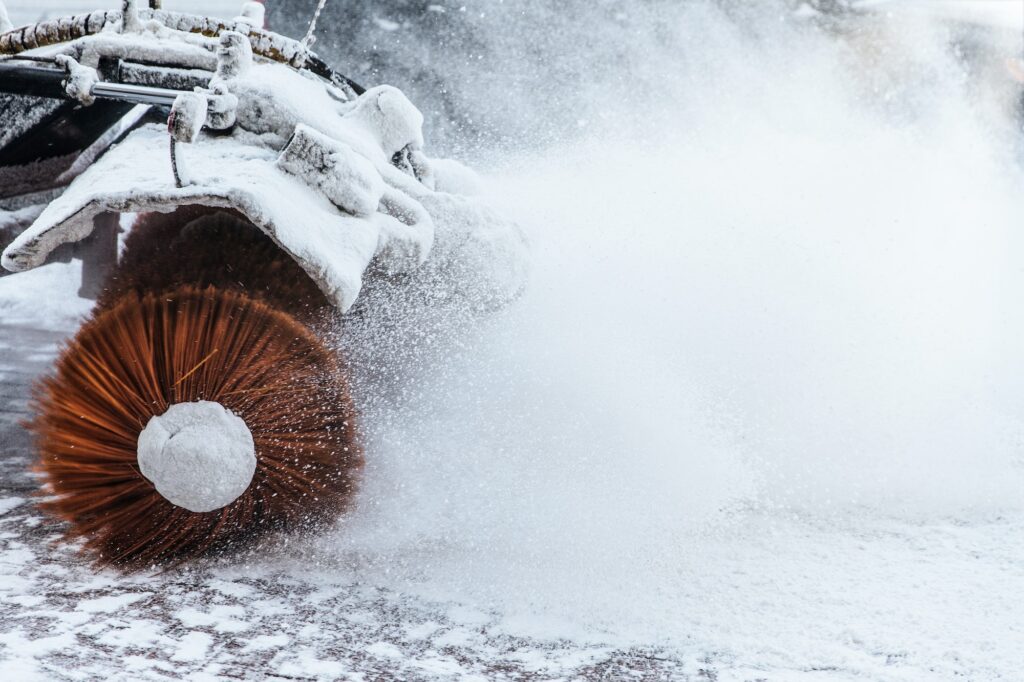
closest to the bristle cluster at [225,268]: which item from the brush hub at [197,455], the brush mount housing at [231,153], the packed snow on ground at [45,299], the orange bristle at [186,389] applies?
the orange bristle at [186,389]

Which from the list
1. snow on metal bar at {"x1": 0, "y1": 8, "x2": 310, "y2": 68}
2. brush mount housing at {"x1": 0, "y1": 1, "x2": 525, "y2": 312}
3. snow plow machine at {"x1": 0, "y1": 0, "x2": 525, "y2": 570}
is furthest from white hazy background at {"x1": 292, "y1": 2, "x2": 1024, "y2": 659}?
snow on metal bar at {"x1": 0, "y1": 8, "x2": 310, "y2": 68}

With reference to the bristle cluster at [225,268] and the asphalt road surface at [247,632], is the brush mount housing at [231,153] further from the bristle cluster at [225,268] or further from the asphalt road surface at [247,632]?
the asphalt road surface at [247,632]

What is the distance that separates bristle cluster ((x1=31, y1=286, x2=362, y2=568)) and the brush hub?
37 mm

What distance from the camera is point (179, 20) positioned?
2.29 metres

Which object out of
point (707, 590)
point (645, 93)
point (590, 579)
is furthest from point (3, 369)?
point (645, 93)

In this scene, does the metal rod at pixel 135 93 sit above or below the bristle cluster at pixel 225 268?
Result: above

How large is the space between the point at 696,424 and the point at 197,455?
147 cm

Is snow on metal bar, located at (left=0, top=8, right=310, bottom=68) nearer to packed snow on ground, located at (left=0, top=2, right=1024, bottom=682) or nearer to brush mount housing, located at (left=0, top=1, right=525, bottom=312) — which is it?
brush mount housing, located at (left=0, top=1, right=525, bottom=312)

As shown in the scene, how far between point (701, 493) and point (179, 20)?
1.94 m

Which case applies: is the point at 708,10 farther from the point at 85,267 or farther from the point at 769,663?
the point at 769,663

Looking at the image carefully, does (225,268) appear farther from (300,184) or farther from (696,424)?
(696,424)

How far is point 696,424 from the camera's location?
93.9 inches

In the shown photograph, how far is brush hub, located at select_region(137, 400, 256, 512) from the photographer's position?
1388 millimetres

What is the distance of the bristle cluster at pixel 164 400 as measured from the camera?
1471 mm
